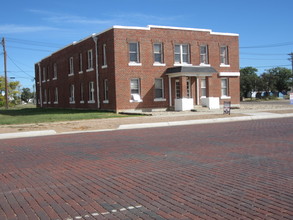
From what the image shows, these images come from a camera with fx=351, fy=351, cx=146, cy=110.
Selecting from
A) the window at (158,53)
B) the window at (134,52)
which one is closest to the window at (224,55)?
the window at (158,53)

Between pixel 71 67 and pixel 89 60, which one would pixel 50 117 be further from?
pixel 71 67

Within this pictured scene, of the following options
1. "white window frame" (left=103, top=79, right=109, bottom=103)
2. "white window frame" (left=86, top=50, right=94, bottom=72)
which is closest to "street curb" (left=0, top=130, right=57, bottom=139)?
"white window frame" (left=103, top=79, right=109, bottom=103)

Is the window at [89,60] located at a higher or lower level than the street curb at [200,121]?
higher

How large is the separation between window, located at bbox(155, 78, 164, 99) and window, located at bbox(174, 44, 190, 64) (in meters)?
2.36

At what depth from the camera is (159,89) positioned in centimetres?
2942

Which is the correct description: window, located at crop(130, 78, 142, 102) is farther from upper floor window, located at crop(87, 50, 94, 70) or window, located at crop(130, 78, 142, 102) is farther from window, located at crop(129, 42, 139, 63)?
upper floor window, located at crop(87, 50, 94, 70)

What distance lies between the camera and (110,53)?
2781 cm

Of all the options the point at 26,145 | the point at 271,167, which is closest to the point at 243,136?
the point at 271,167

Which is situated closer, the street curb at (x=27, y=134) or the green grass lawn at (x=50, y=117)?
the street curb at (x=27, y=134)

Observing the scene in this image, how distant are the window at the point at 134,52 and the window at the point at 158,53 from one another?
1715mm

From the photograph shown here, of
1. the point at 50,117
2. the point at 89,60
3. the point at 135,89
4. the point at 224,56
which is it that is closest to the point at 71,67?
the point at 89,60

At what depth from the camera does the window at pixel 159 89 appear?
96.1 ft

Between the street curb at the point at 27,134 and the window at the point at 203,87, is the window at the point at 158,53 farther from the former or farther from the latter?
the street curb at the point at 27,134

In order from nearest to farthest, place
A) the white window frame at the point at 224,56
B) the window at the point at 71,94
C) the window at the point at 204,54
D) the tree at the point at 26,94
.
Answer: the window at the point at 204,54
the white window frame at the point at 224,56
the window at the point at 71,94
the tree at the point at 26,94
